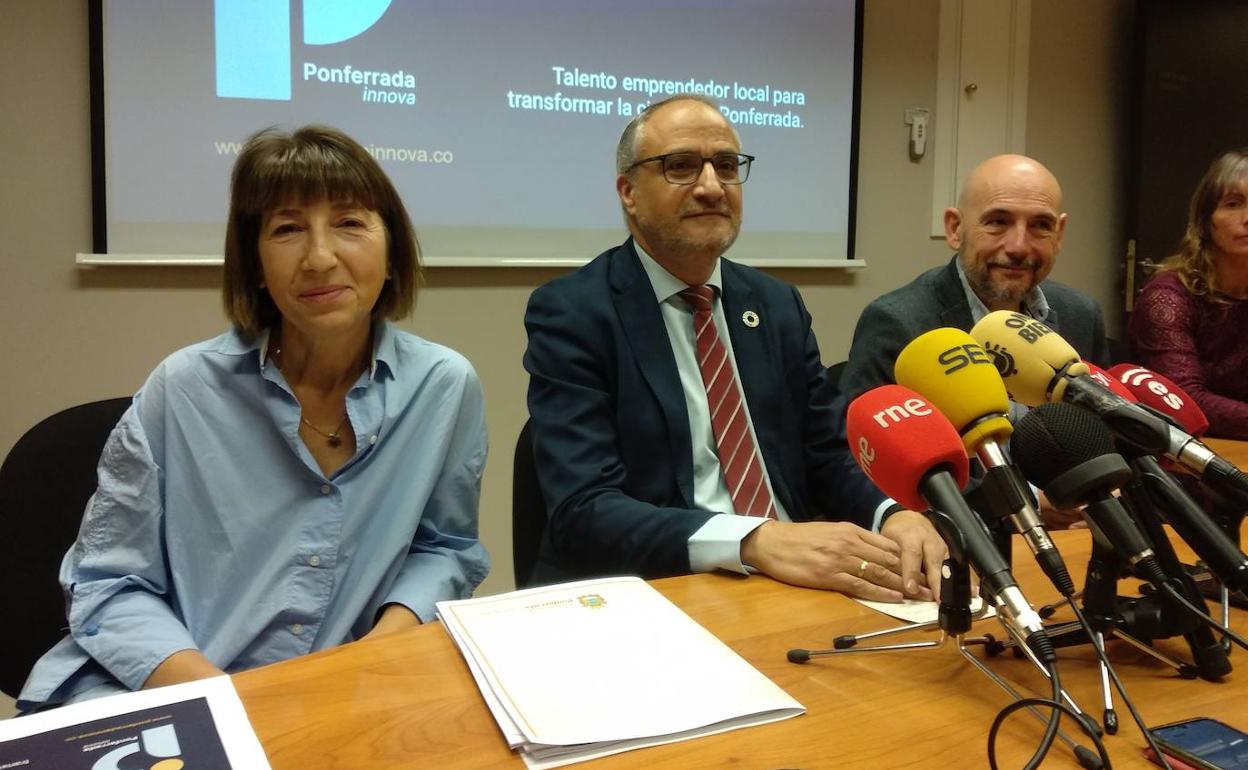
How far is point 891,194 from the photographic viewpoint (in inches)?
143

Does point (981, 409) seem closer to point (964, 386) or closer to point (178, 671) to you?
point (964, 386)

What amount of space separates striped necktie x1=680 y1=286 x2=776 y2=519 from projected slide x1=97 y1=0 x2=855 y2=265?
139cm

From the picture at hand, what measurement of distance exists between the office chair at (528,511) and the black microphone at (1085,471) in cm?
103

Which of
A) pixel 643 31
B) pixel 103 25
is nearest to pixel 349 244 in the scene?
pixel 103 25

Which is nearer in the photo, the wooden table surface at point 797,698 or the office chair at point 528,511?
the wooden table surface at point 797,698

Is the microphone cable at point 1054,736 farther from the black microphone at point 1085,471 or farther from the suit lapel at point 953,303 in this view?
the suit lapel at point 953,303

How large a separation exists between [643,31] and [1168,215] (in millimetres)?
2562

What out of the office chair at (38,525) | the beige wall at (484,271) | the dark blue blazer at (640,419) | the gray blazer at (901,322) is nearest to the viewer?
the office chair at (38,525)

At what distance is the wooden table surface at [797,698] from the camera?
31.1 inches

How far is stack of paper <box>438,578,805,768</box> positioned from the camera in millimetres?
810

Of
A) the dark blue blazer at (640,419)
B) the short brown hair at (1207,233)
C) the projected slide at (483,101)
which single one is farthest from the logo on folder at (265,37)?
the short brown hair at (1207,233)

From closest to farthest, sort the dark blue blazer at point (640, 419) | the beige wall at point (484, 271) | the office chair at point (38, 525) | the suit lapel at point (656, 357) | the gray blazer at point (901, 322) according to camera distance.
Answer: the office chair at point (38, 525), the dark blue blazer at point (640, 419), the suit lapel at point (656, 357), the gray blazer at point (901, 322), the beige wall at point (484, 271)

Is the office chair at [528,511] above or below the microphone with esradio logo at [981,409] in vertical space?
below

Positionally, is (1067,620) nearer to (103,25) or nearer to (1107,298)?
(103,25)
